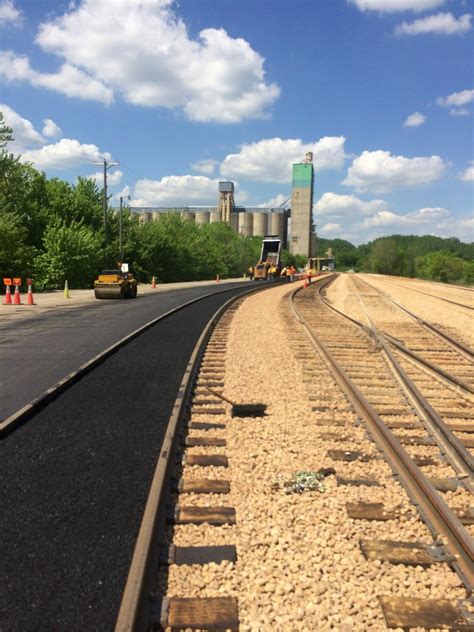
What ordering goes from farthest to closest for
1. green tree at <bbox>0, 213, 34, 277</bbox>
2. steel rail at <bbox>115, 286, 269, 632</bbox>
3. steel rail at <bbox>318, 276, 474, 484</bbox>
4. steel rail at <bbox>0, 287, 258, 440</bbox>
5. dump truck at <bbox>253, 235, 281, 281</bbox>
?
dump truck at <bbox>253, 235, 281, 281</bbox>
green tree at <bbox>0, 213, 34, 277</bbox>
steel rail at <bbox>0, 287, 258, 440</bbox>
steel rail at <bbox>318, 276, 474, 484</bbox>
steel rail at <bbox>115, 286, 269, 632</bbox>

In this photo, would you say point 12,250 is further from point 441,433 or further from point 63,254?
point 441,433

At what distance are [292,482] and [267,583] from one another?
55.3 inches

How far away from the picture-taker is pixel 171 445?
4.97 metres

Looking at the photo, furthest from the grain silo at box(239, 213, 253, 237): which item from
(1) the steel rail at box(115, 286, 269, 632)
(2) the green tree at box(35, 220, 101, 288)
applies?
(1) the steel rail at box(115, 286, 269, 632)

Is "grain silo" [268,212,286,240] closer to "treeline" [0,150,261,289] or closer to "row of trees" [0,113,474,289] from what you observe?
"row of trees" [0,113,474,289]

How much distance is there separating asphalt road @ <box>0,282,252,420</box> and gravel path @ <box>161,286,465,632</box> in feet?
11.7

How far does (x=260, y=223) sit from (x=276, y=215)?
7438 millimetres

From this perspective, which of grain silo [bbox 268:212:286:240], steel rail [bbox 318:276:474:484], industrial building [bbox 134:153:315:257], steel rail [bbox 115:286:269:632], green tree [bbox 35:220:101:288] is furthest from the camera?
grain silo [bbox 268:212:286:240]

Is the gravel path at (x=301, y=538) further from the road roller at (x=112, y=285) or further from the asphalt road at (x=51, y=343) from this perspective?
the road roller at (x=112, y=285)

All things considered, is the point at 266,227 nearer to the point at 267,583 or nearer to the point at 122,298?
the point at 122,298

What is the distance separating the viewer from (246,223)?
18262 cm

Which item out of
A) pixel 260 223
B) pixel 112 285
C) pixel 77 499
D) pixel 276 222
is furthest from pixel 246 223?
pixel 77 499

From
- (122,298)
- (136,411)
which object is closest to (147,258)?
(122,298)

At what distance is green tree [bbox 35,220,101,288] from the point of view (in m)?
35.5
